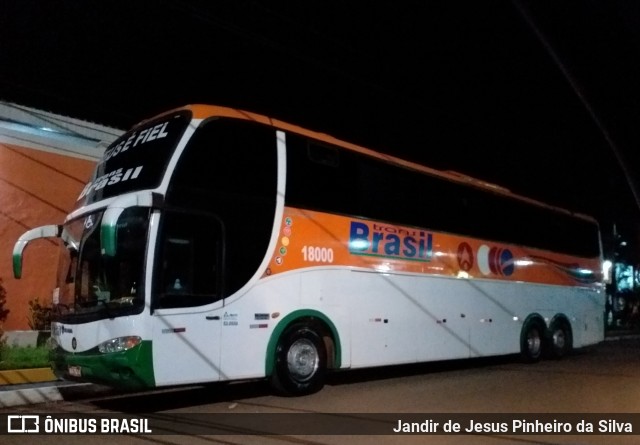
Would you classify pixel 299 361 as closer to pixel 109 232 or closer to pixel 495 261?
pixel 109 232

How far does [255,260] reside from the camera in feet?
30.0

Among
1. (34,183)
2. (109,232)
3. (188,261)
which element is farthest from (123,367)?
(34,183)

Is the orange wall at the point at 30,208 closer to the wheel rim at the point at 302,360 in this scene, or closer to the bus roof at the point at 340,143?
the bus roof at the point at 340,143

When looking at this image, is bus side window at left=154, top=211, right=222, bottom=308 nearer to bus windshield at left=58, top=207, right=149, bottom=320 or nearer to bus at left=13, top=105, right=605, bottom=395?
bus at left=13, top=105, right=605, bottom=395

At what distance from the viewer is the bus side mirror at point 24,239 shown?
8.87 metres

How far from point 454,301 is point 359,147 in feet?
12.8

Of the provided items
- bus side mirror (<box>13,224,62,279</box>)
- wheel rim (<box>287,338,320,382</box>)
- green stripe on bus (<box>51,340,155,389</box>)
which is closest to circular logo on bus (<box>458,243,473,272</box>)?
wheel rim (<box>287,338,320,382</box>)

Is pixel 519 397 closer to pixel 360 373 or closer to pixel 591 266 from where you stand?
pixel 360 373

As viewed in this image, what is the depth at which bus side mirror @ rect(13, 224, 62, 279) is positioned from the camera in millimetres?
8867

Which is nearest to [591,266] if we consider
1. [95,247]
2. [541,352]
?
[541,352]

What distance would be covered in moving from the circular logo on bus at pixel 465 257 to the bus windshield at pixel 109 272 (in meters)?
7.29

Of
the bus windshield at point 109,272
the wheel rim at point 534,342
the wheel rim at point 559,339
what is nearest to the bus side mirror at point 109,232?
the bus windshield at point 109,272

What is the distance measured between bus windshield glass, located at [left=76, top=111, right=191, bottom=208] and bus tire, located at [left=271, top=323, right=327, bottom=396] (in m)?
3.12

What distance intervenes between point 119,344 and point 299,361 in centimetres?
298
